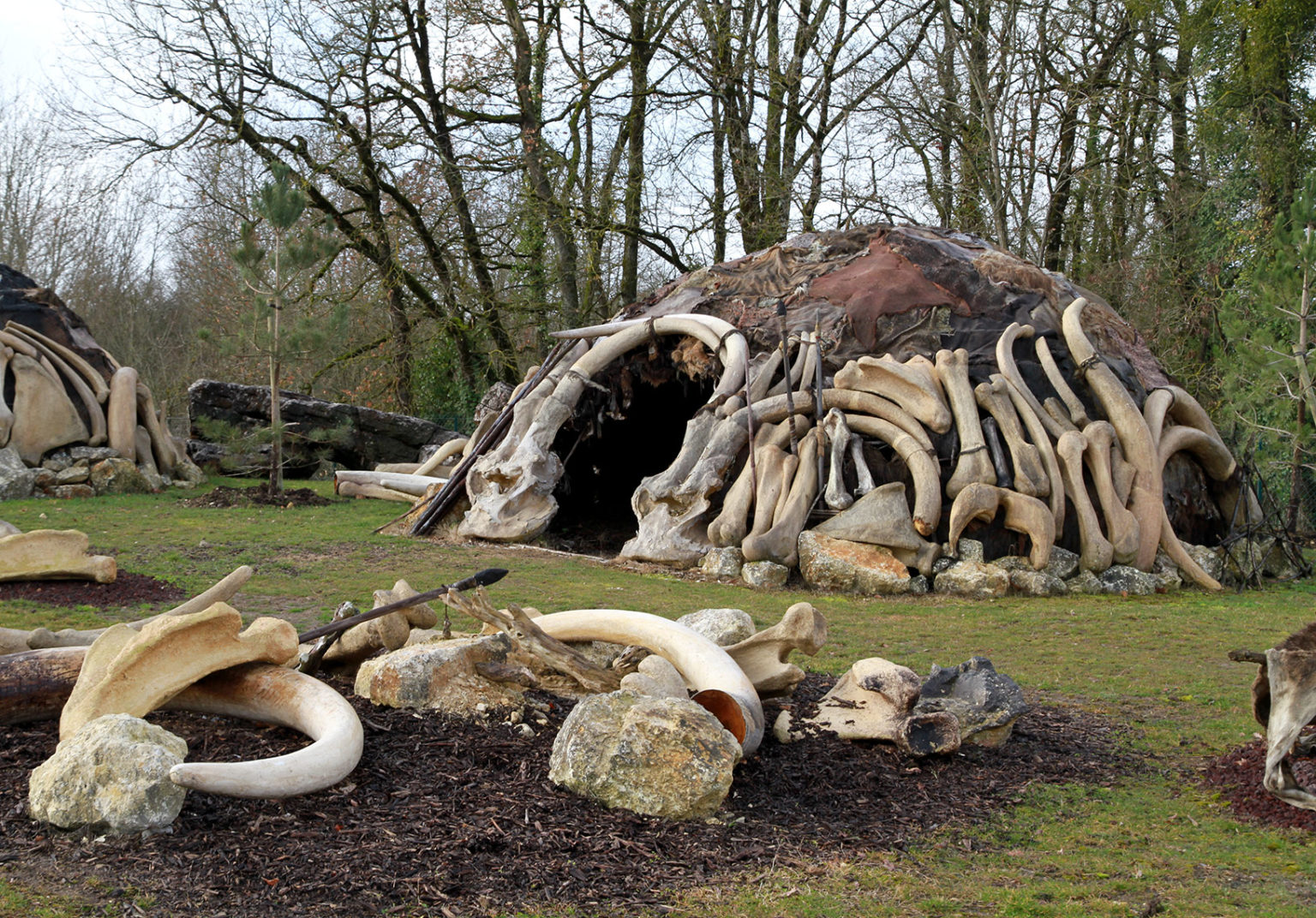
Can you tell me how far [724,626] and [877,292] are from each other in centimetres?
770

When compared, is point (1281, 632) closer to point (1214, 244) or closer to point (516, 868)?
point (516, 868)


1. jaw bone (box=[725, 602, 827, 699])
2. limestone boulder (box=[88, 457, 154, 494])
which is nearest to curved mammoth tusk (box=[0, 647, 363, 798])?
jaw bone (box=[725, 602, 827, 699])

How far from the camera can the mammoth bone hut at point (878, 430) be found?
412 inches

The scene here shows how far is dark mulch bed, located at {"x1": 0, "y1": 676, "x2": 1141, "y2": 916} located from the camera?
3068 millimetres

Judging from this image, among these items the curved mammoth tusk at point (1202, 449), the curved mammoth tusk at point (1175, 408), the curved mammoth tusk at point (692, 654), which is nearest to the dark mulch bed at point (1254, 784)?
the curved mammoth tusk at point (692, 654)

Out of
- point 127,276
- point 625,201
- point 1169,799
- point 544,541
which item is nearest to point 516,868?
point 1169,799

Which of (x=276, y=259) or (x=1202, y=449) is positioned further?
(x=276, y=259)

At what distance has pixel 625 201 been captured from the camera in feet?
73.8

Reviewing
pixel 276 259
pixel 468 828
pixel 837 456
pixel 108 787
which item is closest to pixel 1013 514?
pixel 837 456

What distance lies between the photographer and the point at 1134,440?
11.1 meters

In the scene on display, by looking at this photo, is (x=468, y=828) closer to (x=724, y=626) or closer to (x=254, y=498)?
(x=724, y=626)

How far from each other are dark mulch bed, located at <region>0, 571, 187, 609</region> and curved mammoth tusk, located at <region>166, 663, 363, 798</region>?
4.05m

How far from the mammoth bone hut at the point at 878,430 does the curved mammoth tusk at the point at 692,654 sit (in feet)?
18.1

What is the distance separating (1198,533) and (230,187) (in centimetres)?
2582
